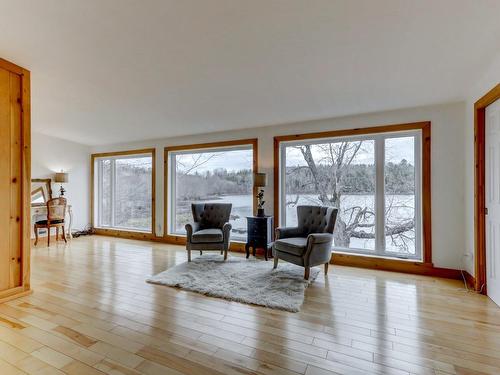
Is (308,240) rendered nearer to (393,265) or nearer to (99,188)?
(393,265)

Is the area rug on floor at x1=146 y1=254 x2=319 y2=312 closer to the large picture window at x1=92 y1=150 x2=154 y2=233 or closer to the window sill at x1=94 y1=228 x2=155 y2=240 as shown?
the window sill at x1=94 y1=228 x2=155 y2=240

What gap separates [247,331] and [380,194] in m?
2.92

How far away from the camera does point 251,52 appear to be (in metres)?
2.51

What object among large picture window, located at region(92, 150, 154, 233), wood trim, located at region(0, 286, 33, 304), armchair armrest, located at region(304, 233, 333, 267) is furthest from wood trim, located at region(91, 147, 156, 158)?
armchair armrest, located at region(304, 233, 333, 267)

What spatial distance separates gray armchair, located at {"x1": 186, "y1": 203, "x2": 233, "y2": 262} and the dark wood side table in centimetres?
41

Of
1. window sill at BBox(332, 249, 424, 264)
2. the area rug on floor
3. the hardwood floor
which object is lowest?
the hardwood floor

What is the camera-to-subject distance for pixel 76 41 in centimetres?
244

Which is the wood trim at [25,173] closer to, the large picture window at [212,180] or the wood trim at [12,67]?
the wood trim at [12,67]

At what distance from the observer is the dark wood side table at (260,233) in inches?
168

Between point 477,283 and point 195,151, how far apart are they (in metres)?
4.91

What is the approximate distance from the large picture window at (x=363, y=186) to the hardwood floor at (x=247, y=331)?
0.79 m

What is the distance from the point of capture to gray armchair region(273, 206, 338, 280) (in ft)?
10.6

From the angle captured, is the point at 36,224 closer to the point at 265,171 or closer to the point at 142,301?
the point at 142,301

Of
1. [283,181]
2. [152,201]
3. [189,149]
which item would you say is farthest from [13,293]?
[283,181]
